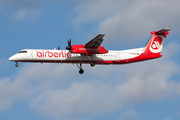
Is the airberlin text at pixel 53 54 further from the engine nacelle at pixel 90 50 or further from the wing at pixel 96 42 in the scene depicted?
the wing at pixel 96 42

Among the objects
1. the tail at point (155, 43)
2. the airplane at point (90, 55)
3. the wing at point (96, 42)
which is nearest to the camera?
the wing at point (96, 42)

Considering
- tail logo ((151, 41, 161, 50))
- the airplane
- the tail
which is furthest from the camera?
tail logo ((151, 41, 161, 50))

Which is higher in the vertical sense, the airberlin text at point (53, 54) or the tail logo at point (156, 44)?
the tail logo at point (156, 44)

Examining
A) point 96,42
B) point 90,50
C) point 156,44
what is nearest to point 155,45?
point 156,44

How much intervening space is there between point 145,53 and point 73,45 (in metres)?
9.55

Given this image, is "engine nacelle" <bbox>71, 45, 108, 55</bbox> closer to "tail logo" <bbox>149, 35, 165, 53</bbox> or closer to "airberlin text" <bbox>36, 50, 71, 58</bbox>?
"airberlin text" <bbox>36, 50, 71, 58</bbox>

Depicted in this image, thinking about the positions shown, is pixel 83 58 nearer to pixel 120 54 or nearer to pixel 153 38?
pixel 120 54

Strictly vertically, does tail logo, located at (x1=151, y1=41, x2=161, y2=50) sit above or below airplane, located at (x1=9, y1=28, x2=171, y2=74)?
above

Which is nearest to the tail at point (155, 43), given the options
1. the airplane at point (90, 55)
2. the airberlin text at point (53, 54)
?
the airplane at point (90, 55)

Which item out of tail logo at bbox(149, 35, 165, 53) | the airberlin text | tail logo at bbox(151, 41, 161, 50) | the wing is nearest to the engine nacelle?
the wing

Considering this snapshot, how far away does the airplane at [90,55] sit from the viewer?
121ft

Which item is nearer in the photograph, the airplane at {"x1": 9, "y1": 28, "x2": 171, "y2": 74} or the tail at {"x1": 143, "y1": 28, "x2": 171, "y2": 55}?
the airplane at {"x1": 9, "y1": 28, "x2": 171, "y2": 74}

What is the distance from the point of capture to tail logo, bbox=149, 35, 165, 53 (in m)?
40.6

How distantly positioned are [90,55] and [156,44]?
29.8 ft
